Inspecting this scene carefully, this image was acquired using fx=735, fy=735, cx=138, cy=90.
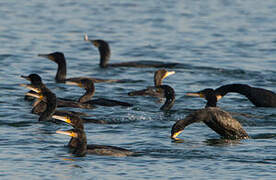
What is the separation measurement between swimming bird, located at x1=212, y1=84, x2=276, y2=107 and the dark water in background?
349mm

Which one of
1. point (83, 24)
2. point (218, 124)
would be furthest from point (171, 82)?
point (83, 24)

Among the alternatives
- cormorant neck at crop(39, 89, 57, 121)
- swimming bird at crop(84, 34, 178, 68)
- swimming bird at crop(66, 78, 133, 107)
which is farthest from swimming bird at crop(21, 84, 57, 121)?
swimming bird at crop(84, 34, 178, 68)

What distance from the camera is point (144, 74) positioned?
21.8m

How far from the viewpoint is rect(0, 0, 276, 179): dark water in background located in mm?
11031

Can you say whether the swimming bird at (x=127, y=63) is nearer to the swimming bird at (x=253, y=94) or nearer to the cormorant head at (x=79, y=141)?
the swimming bird at (x=253, y=94)

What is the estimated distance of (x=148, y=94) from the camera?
1766 cm

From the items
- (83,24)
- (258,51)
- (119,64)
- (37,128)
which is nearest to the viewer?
(37,128)

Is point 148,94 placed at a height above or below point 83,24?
below

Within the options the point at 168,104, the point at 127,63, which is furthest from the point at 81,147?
the point at 127,63

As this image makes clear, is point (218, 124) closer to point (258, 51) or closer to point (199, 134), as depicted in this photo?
point (199, 134)

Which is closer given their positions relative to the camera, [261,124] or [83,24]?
[261,124]

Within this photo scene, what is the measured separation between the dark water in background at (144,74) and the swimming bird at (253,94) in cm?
35

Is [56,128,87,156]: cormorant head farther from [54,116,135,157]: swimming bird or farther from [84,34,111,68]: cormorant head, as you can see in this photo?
[84,34,111,68]: cormorant head

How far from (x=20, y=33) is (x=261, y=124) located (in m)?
16.7
